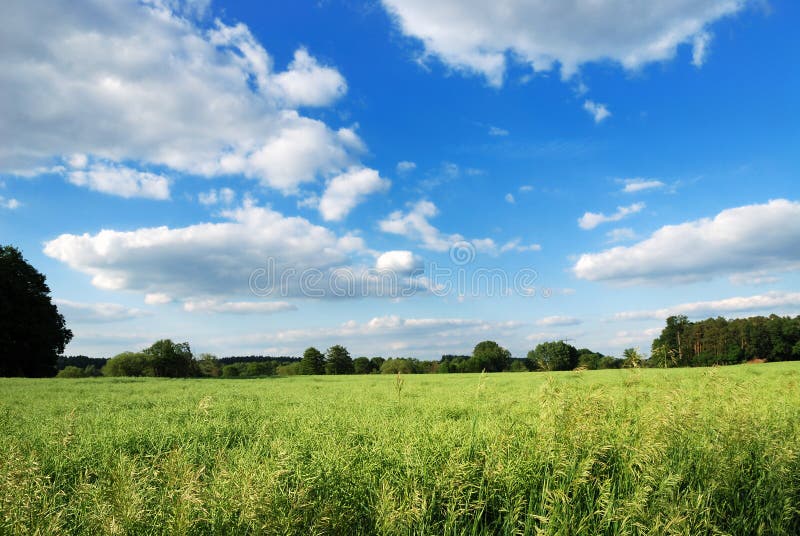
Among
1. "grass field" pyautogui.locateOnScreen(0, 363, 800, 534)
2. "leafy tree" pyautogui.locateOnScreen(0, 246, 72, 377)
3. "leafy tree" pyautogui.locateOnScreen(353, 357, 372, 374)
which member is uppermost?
"leafy tree" pyautogui.locateOnScreen(0, 246, 72, 377)

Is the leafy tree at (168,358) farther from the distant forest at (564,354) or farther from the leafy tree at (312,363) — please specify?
the leafy tree at (312,363)

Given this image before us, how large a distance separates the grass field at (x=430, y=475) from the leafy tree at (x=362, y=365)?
9141 cm

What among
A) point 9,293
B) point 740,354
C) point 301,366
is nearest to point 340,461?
point 9,293

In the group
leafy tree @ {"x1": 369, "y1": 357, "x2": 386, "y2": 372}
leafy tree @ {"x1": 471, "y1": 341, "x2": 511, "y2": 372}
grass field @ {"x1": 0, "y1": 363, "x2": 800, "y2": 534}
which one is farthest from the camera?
leafy tree @ {"x1": 369, "y1": 357, "x2": 386, "y2": 372}

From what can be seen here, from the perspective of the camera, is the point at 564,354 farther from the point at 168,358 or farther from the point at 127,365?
the point at 127,365

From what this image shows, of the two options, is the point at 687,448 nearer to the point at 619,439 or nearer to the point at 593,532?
the point at 619,439

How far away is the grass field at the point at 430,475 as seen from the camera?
3.25m

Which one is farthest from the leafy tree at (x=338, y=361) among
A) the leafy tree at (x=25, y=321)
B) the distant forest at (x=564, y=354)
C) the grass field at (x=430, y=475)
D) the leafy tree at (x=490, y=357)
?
the grass field at (x=430, y=475)

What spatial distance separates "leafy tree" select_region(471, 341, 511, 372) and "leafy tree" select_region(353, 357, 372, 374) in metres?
24.3

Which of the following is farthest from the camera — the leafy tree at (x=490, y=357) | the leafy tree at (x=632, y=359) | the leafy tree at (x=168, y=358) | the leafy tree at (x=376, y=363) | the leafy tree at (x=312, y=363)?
the leafy tree at (x=376, y=363)

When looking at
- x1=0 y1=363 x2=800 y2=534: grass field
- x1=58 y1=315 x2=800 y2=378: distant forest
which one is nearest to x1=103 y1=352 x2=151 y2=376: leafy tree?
x1=58 y1=315 x2=800 y2=378: distant forest

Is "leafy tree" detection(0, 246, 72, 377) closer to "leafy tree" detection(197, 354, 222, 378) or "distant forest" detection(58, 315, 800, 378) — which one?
"distant forest" detection(58, 315, 800, 378)

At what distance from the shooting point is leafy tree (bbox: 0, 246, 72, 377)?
43219mm

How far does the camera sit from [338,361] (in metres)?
90.0
